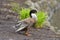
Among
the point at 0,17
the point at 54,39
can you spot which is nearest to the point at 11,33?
the point at 54,39

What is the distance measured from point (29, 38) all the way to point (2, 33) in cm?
119

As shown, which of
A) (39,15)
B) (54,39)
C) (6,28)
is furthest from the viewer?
(39,15)

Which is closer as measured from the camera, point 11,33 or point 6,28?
point 11,33

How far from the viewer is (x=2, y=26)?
1266cm

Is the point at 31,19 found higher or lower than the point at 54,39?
higher

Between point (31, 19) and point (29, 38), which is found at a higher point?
point (31, 19)

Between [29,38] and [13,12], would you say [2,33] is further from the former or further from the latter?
[13,12]

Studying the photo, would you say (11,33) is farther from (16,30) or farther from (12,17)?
(12,17)

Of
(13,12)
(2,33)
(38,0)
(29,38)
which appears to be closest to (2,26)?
(2,33)

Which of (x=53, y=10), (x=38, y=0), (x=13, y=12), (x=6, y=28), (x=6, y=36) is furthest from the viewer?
(x=53, y=10)

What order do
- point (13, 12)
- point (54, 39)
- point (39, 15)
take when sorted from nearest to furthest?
1. point (54, 39)
2. point (39, 15)
3. point (13, 12)

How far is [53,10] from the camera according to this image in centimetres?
3000

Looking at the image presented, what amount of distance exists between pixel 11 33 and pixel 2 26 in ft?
5.44

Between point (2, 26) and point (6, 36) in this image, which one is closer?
point (6, 36)
